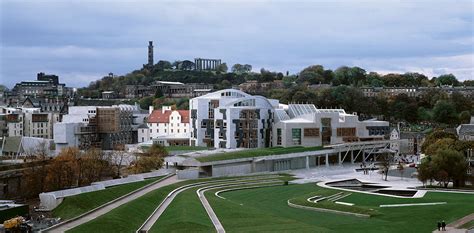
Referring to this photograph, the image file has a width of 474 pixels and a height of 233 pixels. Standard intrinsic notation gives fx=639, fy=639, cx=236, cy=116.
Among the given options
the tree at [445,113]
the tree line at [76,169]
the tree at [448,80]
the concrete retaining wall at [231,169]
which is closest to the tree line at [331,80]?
the tree at [448,80]

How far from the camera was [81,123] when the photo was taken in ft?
295

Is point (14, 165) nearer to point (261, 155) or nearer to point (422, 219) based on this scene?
point (261, 155)

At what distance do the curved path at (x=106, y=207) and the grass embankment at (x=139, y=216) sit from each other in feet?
1.99

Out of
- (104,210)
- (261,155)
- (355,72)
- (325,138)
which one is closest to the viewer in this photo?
(104,210)

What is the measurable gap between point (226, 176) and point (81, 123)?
102ft

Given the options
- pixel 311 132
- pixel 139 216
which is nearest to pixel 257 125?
pixel 311 132

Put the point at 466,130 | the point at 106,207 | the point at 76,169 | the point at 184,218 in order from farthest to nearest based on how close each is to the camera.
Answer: the point at 466,130 → the point at 76,169 → the point at 106,207 → the point at 184,218

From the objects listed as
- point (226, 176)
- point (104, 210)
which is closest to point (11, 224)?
point (104, 210)

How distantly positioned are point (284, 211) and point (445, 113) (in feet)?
271

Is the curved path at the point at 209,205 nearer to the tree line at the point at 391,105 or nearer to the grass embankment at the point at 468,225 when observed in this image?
the grass embankment at the point at 468,225

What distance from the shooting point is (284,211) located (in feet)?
150

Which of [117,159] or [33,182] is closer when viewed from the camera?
[33,182]

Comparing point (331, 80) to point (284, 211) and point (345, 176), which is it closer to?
point (345, 176)

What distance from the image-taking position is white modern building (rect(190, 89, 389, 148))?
86000 mm
